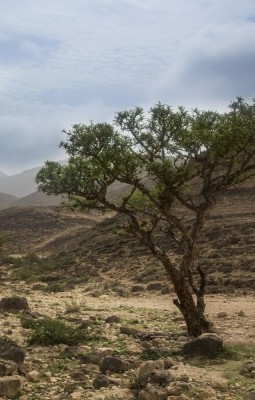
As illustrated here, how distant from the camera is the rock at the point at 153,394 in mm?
7066

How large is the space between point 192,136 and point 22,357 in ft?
23.8

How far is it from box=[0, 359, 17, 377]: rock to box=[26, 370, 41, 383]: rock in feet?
0.97

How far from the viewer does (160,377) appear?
307 inches

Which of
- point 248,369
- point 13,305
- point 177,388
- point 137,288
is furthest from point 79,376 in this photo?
point 137,288

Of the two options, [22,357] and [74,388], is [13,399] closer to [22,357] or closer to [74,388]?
[74,388]

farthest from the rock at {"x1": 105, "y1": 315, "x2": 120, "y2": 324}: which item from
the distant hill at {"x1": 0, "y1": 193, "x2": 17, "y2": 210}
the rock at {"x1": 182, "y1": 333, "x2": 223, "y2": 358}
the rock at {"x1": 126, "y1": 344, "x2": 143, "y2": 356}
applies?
the distant hill at {"x1": 0, "y1": 193, "x2": 17, "y2": 210}

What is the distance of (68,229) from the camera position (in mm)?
65188

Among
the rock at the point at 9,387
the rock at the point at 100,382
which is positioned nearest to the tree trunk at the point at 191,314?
the rock at the point at 100,382

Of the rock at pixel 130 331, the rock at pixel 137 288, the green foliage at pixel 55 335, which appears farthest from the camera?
the rock at pixel 137 288

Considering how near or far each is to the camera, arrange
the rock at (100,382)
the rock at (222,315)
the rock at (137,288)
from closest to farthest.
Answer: the rock at (100,382) → the rock at (222,315) → the rock at (137,288)

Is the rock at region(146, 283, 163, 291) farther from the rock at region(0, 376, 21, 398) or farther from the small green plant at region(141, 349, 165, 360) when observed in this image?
the rock at region(0, 376, 21, 398)

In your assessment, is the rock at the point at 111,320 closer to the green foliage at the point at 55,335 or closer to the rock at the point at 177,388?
the green foliage at the point at 55,335

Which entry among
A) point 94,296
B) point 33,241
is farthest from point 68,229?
point 94,296

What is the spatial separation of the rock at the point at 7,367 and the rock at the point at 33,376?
297 mm
